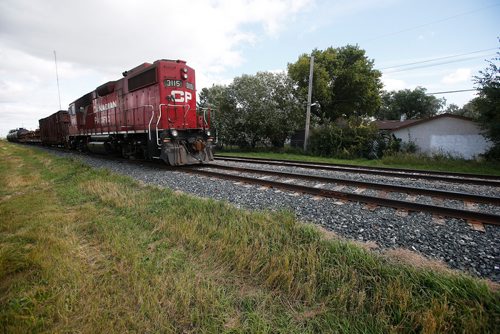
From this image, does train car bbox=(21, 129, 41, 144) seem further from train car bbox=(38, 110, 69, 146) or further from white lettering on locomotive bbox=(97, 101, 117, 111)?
white lettering on locomotive bbox=(97, 101, 117, 111)

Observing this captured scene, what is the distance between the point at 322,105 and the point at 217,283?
35746 mm

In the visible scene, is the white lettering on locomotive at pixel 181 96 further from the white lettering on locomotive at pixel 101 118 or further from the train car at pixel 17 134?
the train car at pixel 17 134

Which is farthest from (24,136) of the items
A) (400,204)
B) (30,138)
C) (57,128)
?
(400,204)

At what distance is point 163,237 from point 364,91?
119 feet

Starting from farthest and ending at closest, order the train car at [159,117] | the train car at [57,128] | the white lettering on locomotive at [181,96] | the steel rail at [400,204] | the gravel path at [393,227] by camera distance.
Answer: the train car at [57,128] < the white lettering on locomotive at [181,96] < the train car at [159,117] < the steel rail at [400,204] < the gravel path at [393,227]

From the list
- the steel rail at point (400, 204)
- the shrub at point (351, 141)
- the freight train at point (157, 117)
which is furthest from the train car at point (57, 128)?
the steel rail at point (400, 204)

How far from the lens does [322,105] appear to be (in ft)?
116

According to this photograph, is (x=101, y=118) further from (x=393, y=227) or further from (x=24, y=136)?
(x=24, y=136)

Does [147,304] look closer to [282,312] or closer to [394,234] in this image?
[282,312]

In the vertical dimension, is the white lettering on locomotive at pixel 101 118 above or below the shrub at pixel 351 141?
above

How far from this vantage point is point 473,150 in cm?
1515

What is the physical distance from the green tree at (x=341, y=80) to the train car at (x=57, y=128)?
24667 mm

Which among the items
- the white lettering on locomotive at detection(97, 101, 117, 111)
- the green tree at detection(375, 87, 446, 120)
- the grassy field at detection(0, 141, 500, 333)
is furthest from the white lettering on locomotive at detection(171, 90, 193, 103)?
the green tree at detection(375, 87, 446, 120)

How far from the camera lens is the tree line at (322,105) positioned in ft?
52.5
